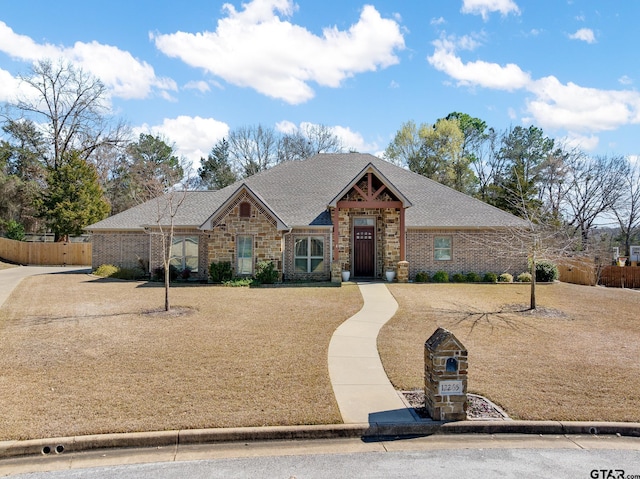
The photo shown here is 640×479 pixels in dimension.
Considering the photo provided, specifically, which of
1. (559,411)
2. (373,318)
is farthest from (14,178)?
(559,411)

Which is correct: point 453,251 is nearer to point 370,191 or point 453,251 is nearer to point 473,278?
point 473,278

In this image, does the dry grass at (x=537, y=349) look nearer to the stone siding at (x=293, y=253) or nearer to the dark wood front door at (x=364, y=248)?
the stone siding at (x=293, y=253)

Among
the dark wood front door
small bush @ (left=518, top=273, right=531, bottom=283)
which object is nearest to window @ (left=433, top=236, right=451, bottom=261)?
the dark wood front door

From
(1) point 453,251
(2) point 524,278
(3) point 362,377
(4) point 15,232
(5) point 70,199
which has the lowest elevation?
(3) point 362,377

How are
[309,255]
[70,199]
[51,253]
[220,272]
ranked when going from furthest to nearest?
[51,253], [70,199], [309,255], [220,272]

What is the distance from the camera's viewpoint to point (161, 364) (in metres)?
8.09

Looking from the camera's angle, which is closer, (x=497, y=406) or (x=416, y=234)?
(x=497, y=406)

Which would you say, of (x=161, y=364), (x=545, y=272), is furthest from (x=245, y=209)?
(x=545, y=272)

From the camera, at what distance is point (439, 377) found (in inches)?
236

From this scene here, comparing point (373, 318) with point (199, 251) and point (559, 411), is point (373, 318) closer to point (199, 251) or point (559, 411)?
point (559, 411)

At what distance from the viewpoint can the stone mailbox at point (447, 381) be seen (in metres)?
5.96

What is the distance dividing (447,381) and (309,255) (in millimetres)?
15690

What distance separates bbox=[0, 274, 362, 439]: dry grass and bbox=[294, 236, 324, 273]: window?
636 centimetres

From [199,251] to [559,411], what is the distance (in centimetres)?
1889
